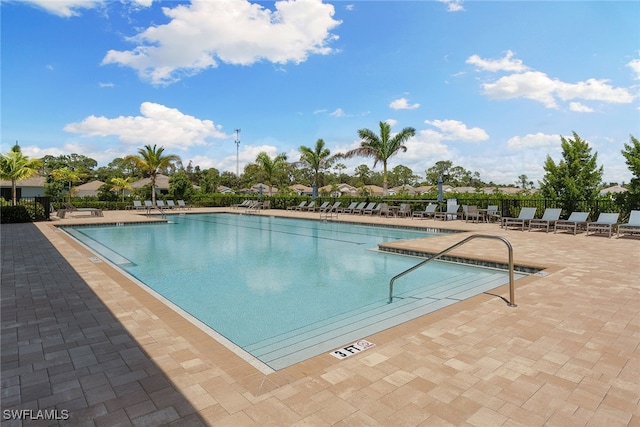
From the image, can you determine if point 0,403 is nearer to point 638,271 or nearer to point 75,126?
point 638,271

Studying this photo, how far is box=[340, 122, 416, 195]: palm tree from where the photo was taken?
25062mm

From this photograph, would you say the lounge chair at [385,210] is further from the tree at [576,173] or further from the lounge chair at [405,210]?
the tree at [576,173]

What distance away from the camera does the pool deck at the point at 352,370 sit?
2.14 metres

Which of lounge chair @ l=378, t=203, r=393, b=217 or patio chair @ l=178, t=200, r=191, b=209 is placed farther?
patio chair @ l=178, t=200, r=191, b=209

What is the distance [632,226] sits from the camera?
10336mm

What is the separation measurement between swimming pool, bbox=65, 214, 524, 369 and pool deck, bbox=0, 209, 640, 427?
82 cm

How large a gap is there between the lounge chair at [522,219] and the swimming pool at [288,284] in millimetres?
4691

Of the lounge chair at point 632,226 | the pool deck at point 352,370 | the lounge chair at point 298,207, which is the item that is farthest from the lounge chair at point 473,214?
the lounge chair at point 298,207

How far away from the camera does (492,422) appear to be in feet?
6.70

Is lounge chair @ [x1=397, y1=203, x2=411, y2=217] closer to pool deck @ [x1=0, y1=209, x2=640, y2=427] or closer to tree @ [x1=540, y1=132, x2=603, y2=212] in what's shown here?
tree @ [x1=540, y1=132, x2=603, y2=212]

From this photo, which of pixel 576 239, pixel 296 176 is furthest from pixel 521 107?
pixel 296 176

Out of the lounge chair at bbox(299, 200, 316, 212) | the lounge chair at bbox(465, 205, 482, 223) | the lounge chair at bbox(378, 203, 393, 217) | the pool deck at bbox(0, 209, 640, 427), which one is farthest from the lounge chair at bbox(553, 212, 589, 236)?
the lounge chair at bbox(299, 200, 316, 212)

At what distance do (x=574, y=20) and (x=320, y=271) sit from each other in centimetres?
1073

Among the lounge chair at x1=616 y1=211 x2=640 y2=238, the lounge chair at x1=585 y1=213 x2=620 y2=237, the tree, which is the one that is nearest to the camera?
the lounge chair at x1=616 y1=211 x2=640 y2=238
